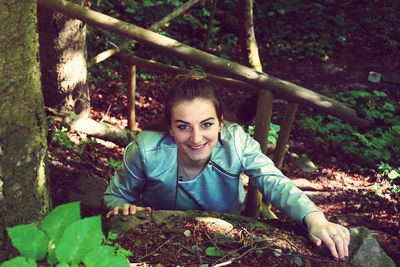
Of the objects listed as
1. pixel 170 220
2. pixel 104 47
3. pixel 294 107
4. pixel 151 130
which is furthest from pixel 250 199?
pixel 104 47

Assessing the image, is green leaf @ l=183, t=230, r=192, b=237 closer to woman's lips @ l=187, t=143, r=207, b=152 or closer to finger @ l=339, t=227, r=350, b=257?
woman's lips @ l=187, t=143, r=207, b=152

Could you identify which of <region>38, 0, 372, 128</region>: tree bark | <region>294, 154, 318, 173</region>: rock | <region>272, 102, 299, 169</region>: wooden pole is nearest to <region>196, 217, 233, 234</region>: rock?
<region>38, 0, 372, 128</region>: tree bark

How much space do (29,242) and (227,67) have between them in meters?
2.22

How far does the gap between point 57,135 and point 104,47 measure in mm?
4615

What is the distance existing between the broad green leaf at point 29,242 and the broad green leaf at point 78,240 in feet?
0.25

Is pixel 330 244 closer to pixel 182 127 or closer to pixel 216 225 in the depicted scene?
pixel 216 225

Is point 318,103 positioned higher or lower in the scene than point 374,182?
higher

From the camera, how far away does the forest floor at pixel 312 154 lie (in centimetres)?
457

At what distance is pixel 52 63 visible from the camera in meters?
5.03

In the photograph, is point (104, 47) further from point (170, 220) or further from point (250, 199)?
point (170, 220)

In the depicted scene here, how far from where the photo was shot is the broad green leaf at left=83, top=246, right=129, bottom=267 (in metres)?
1.29

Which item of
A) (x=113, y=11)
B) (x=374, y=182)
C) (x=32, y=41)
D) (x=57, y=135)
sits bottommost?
(x=374, y=182)

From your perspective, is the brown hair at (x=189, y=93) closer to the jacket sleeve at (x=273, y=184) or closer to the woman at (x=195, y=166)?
the woman at (x=195, y=166)

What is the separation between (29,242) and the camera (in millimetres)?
1310
